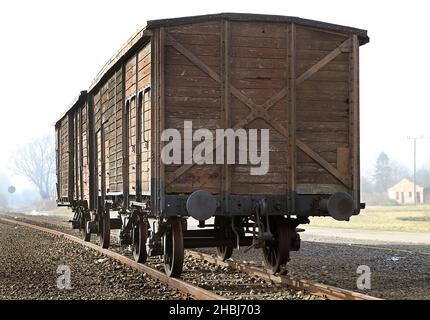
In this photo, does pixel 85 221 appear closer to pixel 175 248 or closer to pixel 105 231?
pixel 105 231

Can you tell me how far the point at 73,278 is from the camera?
35.0 feet

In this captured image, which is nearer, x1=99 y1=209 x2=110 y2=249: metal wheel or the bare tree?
x1=99 y1=209 x2=110 y2=249: metal wheel

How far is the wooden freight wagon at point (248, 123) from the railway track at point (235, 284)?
0.46 meters

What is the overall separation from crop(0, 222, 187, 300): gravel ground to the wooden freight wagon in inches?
31.6

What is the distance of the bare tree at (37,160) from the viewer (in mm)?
126438

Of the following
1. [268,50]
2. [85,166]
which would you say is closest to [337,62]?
[268,50]

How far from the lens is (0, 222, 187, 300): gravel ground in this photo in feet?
29.1

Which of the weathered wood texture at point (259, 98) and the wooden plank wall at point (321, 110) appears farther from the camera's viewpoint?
the wooden plank wall at point (321, 110)

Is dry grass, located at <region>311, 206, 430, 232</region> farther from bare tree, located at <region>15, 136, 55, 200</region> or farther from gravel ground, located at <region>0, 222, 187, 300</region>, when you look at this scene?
bare tree, located at <region>15, 136, 55, 200</region>

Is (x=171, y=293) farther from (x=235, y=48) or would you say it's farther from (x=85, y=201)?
(x=85, y=201)

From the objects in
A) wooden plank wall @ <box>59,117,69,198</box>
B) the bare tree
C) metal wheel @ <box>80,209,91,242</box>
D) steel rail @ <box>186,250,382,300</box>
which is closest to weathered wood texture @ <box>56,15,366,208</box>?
steel rail @ <box>186,250,382,300</box>

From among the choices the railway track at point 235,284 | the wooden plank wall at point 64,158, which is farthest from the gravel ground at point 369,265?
the wooden plank wall at point 64,158

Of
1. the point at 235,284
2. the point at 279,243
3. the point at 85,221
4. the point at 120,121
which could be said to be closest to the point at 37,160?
the point at 85,221

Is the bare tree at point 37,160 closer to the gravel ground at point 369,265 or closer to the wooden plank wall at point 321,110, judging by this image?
the gravel ground at point 369,265
